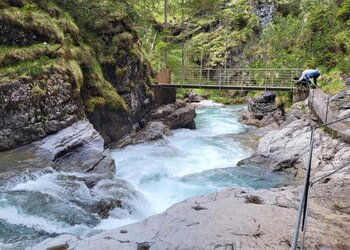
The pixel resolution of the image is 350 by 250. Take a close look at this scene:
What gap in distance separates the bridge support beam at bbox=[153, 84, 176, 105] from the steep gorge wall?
290 centimetres

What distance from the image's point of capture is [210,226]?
19.3 ft

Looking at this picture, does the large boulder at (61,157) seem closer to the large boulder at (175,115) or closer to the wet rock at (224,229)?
Answer: the wet rock at (224,229)

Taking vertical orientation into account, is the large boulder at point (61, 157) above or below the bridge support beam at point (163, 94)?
below

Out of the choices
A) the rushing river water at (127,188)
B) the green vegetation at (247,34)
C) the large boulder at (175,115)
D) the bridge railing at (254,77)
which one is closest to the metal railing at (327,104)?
the rushing river water at (127,188)

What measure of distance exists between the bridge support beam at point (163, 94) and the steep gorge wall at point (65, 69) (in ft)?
9.51

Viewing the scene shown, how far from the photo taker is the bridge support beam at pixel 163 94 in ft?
73.1

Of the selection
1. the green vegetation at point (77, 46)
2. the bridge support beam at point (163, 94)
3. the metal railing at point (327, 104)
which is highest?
the green vegetation at point (77, 46)

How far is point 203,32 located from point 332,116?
39666 millimetres

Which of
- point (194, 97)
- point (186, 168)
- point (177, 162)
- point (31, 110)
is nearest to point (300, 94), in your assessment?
point (177, 162)

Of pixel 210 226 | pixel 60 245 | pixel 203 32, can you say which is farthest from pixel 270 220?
pixel 203 32

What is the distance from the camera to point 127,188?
10.0 metres

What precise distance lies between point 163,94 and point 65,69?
33.8 ft

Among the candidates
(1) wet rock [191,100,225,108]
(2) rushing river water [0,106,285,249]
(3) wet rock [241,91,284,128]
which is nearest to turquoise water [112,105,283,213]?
(2) rushing river water [0,106,285,249]

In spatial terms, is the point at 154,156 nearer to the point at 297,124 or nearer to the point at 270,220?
the point at 297,124
